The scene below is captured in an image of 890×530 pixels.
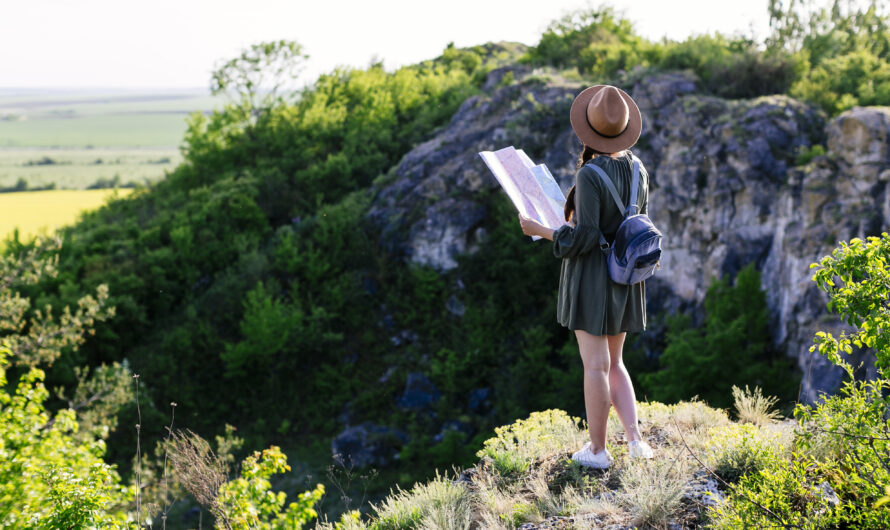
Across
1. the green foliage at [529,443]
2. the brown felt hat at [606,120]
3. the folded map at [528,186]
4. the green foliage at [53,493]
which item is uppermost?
the brown felt hat at [606,120]

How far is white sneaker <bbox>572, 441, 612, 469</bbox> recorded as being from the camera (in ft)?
13.3

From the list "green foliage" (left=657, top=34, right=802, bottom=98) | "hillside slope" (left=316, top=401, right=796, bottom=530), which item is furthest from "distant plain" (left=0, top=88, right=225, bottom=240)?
"hillside slope" (left=316, top=401, right=796, bottom=530)

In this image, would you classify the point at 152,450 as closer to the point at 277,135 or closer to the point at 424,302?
the point at 424,302

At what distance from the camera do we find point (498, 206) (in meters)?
17.2

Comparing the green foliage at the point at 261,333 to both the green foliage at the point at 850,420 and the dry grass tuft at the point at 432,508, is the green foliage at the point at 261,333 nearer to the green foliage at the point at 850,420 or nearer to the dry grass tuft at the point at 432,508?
the dry grass tuft at the point at 432,508

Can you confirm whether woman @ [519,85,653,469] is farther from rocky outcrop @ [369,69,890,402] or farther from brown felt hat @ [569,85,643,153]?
rocky outcrop @ [369,69,890,402]

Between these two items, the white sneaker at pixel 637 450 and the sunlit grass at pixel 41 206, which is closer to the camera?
the white sneaker at pixel 637 450

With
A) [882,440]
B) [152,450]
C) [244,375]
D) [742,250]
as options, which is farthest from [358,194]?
[882,440]

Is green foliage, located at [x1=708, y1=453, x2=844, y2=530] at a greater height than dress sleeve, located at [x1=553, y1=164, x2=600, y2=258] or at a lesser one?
lesser

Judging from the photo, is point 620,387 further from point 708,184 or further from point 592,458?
point 708,184

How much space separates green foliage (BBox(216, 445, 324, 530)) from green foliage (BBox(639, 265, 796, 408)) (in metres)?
8.83

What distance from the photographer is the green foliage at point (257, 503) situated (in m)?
3.82

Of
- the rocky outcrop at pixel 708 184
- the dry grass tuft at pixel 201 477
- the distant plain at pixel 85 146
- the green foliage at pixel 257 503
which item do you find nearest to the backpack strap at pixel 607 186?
the green foliage at pixel 257 503

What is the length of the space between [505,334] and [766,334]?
19.4 ft
